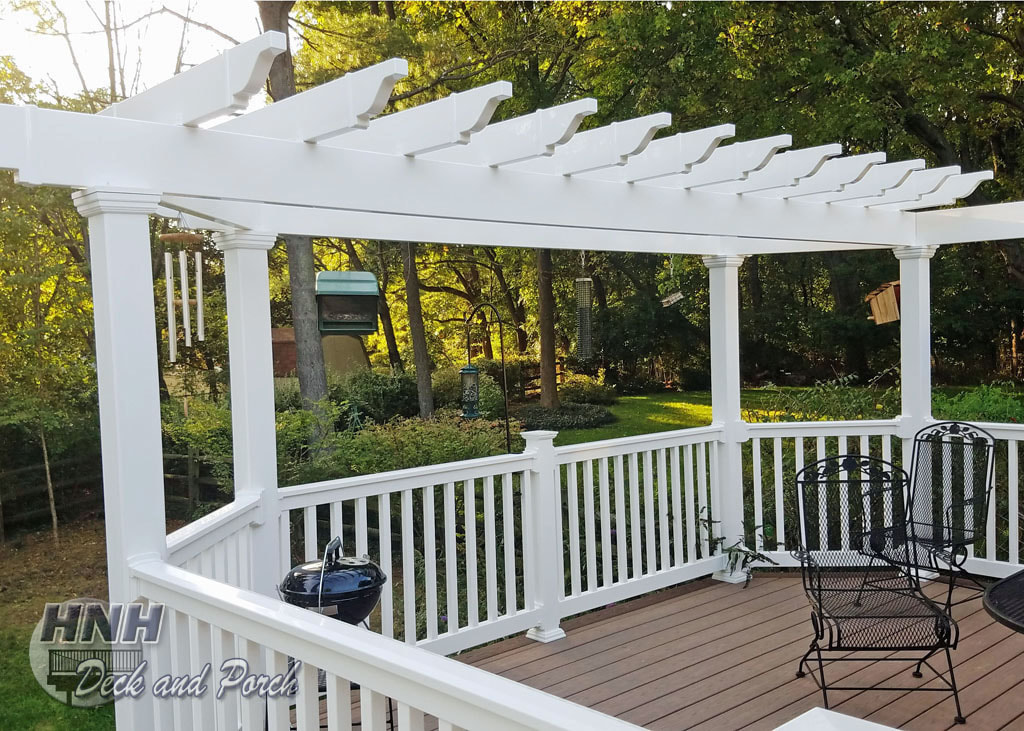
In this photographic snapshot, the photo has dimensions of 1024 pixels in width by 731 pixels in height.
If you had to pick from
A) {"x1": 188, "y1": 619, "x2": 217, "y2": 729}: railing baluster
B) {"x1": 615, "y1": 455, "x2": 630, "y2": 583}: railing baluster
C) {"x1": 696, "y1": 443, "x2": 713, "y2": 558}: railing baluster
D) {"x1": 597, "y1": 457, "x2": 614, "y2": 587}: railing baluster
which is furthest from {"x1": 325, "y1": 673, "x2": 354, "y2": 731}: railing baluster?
{"x1": 696, "y1": 443, "x2": 713, "y2": 558}: railing baluster

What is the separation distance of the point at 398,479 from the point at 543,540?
950 millimetres

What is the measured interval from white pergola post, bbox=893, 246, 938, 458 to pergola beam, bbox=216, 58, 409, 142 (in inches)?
157

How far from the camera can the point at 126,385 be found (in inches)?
86.4

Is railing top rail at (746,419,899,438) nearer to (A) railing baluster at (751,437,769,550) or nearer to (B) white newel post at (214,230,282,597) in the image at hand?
(A) railing baluster at (751,437,769,550)

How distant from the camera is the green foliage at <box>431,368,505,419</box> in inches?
488

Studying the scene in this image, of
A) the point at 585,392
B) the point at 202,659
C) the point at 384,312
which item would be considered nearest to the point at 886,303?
the point at 202,659

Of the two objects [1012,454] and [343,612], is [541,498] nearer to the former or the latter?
[343,612]

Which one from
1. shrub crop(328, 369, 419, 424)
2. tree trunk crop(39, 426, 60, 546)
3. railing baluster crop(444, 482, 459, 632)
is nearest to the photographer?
railing baluster crop(444, 482, 459, 632)

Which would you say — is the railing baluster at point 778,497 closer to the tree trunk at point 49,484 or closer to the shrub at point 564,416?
the tree trunk at point 49,484

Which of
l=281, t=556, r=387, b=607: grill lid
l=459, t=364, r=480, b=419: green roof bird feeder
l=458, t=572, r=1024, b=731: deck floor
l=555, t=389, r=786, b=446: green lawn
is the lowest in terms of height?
l=458, t=572, r=1024, b=731: deck floor

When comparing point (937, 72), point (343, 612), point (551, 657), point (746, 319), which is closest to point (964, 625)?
point (551, 657)

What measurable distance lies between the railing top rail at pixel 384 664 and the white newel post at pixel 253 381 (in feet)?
4.24

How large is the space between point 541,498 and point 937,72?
7607 mm

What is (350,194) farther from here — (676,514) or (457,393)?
(457,393)
